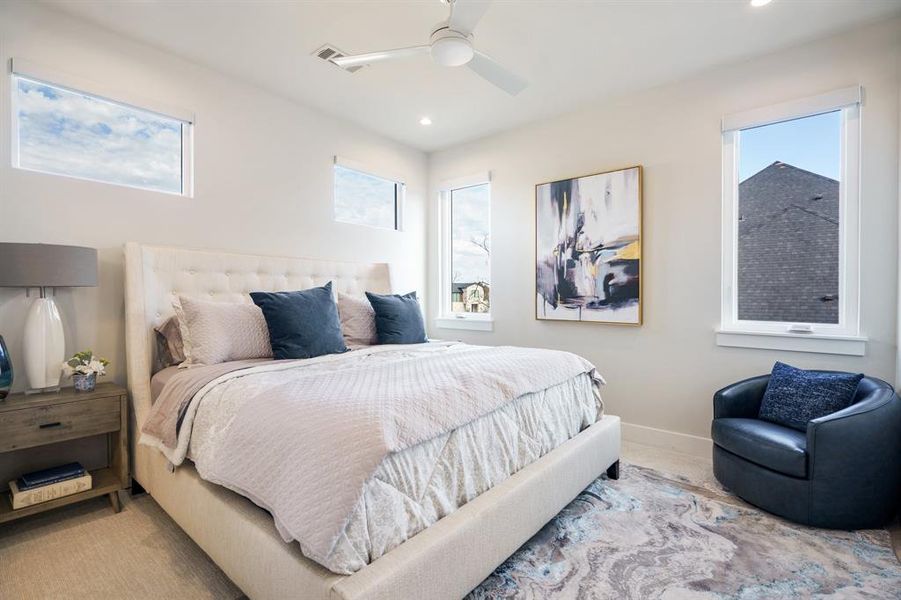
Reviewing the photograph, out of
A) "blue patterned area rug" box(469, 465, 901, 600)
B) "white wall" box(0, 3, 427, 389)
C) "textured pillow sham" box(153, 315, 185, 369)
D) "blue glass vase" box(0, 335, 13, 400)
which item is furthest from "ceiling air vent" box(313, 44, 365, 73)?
"blue patterned area rug" box(469, 465, 901, 600)

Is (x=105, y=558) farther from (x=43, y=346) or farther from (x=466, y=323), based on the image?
(x=466, y=323)

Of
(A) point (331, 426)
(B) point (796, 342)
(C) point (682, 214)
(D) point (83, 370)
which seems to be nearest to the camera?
(A) point (331, 426)

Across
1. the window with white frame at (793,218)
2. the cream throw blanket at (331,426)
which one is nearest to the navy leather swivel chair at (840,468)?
the window with white frame at (793,218)

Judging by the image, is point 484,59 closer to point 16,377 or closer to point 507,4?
point 507,4

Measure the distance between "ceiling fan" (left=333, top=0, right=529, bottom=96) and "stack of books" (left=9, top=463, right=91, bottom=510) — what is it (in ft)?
8.35

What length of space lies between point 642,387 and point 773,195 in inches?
65.3

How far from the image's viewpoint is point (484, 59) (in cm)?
223

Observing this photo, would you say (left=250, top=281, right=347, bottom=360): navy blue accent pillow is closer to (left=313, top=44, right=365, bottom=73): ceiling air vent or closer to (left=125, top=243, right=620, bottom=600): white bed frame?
(left=125, top=243, right=620, bottom=600): white bed frame

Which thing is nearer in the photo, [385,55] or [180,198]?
[385,55]

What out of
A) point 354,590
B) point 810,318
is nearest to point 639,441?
point 810,318

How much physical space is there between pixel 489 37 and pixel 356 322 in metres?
2.15

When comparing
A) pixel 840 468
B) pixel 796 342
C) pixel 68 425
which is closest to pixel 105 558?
pixel 68 425

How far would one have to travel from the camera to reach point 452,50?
6.75 feet

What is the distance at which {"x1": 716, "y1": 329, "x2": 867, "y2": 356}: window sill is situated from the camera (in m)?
2.62
